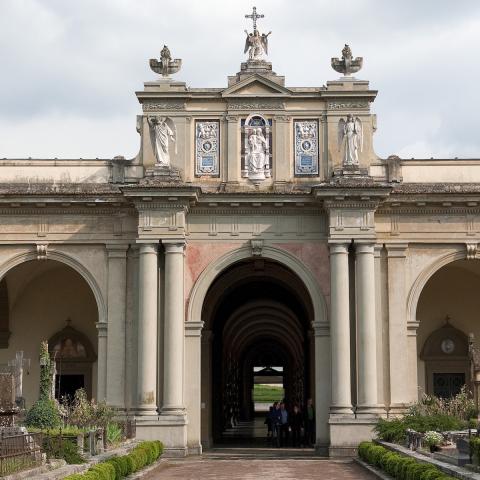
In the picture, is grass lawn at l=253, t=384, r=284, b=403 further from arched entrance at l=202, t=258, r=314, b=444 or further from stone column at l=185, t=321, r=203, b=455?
stone column at l=185, t=321, r=203, b=455

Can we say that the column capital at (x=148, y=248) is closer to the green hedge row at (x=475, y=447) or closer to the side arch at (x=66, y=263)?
the side arch at (x=66, y=263)

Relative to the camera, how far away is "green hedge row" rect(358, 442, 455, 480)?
19.8m

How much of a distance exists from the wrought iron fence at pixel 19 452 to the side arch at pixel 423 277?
56.4 ft

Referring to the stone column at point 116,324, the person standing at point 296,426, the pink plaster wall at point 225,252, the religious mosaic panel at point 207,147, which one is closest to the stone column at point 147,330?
the stone column at point 116,324

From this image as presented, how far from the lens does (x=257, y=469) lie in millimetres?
29000

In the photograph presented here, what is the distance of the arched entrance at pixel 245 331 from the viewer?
1599 inches

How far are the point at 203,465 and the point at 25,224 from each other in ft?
35.5

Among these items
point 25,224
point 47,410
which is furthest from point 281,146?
point 47,410

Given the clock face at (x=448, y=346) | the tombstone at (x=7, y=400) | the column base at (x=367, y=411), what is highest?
the clock face at (x=448, y=346)

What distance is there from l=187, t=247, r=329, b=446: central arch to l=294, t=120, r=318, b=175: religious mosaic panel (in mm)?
2961

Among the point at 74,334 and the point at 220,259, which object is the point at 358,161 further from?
the point at 74,334

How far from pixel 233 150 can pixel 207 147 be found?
3.05 ft

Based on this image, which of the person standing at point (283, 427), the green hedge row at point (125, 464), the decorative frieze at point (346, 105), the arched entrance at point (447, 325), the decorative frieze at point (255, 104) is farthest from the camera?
the person standing at point (283, 427)

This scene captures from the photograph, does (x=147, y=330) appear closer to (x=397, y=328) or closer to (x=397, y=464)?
(x=397, y=328)
